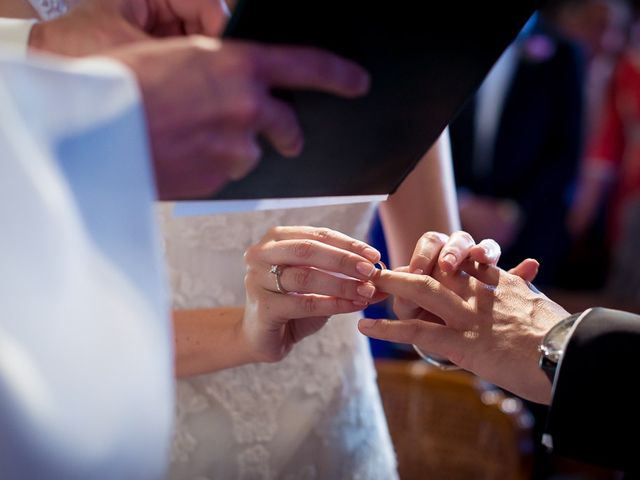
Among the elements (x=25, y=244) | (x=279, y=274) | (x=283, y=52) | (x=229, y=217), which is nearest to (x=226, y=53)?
(x=283, y=52)

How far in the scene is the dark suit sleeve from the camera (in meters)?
0.81

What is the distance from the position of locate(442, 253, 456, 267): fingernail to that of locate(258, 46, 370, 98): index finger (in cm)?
32

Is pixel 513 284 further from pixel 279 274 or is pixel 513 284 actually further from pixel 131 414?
pixel 131 414

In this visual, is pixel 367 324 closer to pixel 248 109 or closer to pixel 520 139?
pixel 248 109

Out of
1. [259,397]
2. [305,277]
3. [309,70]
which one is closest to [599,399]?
[305,277]

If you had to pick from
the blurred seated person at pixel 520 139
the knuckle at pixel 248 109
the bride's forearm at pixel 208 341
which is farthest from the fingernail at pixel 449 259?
the blurred seated person at pixel 520 139

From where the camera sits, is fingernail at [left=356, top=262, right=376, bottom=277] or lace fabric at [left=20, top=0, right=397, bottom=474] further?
lace fabric at [left=20, top=0, right=397, bottom=474]

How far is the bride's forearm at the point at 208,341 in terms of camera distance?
109cm

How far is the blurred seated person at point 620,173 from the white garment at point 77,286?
143 inches

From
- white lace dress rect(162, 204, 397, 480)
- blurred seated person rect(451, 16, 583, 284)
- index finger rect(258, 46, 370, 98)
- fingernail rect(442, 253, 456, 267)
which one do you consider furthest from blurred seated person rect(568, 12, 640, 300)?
index finger rect(258, 46, 370, 98)

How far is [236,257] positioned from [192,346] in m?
0.16

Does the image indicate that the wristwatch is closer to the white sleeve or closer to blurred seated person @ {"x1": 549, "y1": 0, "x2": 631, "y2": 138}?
the white sleeve

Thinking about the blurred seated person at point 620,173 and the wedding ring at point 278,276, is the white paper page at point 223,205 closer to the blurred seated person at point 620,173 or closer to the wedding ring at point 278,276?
the wedding ring at point 278,276

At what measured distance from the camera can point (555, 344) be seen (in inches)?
34.3
